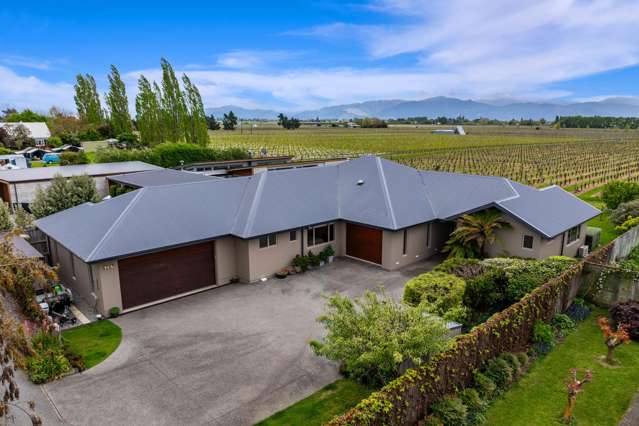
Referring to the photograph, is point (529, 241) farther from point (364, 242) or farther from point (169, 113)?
point (169, 113)

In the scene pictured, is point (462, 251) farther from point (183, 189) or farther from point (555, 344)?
point (183, 189)

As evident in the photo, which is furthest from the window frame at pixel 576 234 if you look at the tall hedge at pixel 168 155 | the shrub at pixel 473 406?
the tall hedge at pixel 168 155

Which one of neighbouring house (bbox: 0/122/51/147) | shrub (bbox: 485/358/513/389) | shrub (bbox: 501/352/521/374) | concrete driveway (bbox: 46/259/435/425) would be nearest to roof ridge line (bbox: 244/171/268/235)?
concrete driveway (bbox: 46/259/435/425)

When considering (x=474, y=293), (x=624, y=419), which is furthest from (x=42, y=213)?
(x=624, y=419)

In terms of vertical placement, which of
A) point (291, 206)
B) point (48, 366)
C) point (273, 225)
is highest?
point (291, 206)

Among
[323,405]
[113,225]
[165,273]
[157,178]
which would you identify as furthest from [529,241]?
[157,178]

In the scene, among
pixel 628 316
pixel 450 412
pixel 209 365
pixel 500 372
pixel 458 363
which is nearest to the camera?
pixel 450 412

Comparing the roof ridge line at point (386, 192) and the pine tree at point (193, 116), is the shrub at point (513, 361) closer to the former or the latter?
the roof ridge line at point (386, 192)
